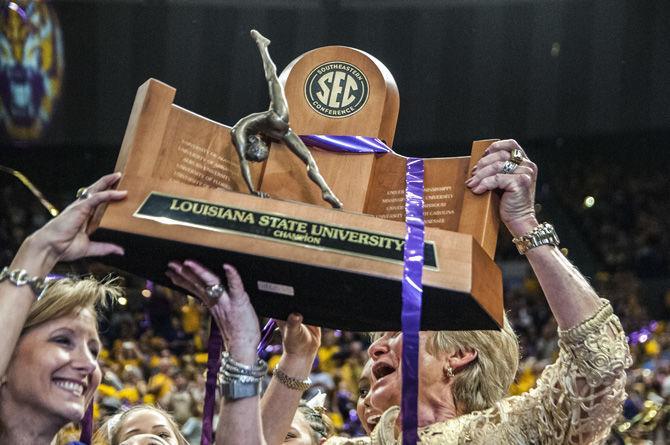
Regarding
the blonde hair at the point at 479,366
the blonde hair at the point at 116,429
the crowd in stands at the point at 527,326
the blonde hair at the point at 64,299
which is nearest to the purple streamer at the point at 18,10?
the crowd in stands at the point at 527,326

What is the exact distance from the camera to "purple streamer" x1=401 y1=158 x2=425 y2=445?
66.3 inches

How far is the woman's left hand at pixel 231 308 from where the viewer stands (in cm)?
181

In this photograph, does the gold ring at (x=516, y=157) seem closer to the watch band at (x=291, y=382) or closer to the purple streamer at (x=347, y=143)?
the purple streamer at (x=347, y=143)

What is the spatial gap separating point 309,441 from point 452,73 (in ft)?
34.9

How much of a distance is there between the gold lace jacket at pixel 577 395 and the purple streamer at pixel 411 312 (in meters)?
0.35

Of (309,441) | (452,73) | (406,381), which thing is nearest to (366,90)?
(406,381)

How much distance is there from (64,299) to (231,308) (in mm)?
416

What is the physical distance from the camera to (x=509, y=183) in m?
1.88

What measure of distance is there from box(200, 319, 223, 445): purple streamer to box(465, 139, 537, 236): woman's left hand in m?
0.57

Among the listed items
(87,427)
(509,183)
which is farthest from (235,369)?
(509,183)

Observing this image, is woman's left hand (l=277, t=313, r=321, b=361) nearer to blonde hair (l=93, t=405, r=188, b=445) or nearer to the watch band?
the watch band

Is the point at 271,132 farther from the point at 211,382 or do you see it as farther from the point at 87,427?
the point at 87,427

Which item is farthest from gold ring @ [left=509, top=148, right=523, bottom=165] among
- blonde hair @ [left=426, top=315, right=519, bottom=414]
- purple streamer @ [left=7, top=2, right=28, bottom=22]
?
purple streamer @ [left=7, top=2, right=28, bottom=22]

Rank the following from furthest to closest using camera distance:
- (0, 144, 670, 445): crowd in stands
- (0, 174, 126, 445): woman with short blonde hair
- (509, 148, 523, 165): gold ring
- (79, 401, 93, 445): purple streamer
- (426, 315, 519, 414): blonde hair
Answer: (0, 144, 670, 445): crowd in stands
(426, 315, 519, 414): blonde hair
(79, 401, 93, 445): purple streamer
(509, 148, 523, 165): gold ring
(0, 174, 126, 445): woman with short blonde hair
